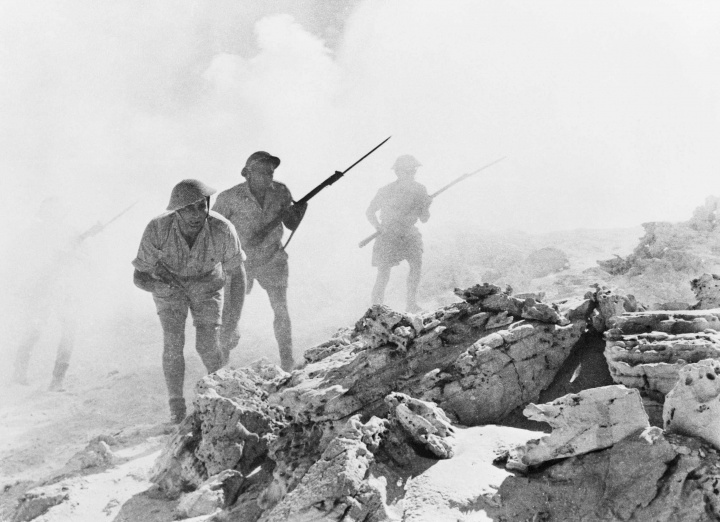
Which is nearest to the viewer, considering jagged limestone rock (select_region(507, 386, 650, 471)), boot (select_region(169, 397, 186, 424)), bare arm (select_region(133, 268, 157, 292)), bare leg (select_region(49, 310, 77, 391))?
jagged limestone rock (select_region(507, 386, 650, 471))

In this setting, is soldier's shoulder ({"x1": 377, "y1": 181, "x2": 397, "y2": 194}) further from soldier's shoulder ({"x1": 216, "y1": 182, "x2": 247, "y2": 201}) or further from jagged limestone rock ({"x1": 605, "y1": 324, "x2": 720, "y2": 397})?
jagged limestone rock ({"x1": 605, "y1": 324, "x2": 720, "y2": 397})

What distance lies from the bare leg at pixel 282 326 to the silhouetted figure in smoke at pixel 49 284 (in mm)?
3277

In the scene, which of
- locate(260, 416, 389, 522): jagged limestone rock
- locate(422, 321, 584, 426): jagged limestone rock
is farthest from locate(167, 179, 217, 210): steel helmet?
locate(260, 416, 389, 522): jagged limestone rock

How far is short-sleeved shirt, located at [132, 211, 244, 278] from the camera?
486 cm

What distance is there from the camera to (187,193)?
188 inches

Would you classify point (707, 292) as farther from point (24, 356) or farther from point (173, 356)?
point (24, 356)

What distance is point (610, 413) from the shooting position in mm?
2678

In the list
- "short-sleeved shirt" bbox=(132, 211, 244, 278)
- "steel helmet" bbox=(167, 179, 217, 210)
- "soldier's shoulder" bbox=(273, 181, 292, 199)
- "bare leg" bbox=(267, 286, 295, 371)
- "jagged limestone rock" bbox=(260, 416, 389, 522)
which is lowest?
"jagged limestone rock" bbox=(260, 416, 389, 522)

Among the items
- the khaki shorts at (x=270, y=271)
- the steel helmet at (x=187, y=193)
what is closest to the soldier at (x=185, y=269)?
the steel helmet at (x=187, y=193)

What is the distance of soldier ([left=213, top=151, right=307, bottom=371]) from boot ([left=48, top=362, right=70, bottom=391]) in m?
3.08

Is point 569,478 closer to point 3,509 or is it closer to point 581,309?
point 581,309

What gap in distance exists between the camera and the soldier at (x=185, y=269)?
4855mm

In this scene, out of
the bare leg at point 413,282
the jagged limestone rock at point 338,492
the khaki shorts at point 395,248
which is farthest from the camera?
the bare leg at point 413,282

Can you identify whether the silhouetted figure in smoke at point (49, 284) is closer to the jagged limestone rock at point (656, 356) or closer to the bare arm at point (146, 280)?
the bare arm at point (146, 280)
